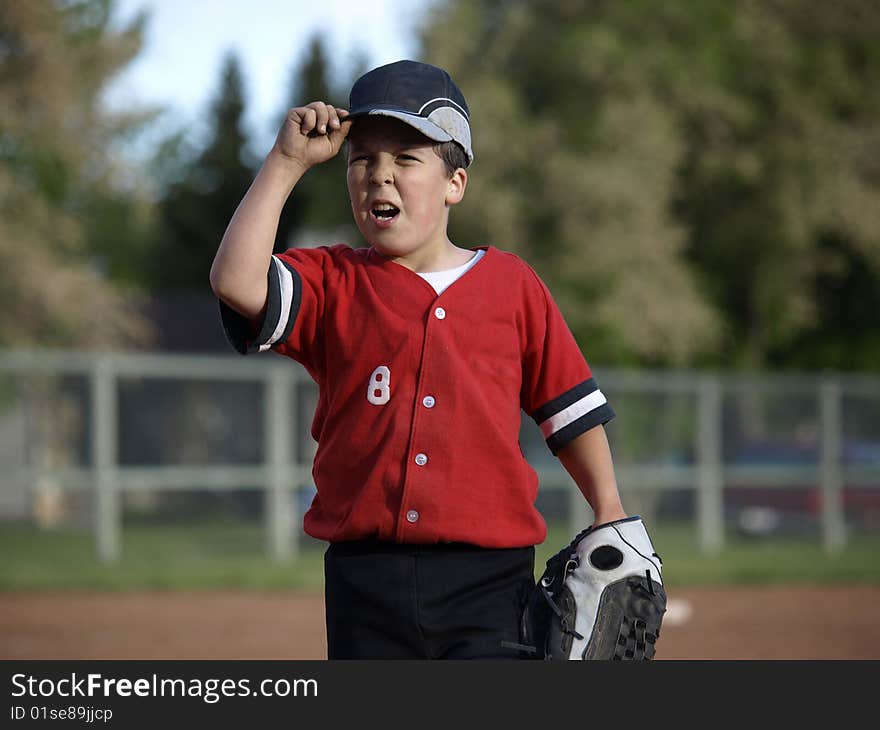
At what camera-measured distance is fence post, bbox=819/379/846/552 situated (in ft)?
55.2

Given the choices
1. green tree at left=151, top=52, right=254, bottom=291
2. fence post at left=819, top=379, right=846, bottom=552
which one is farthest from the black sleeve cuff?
green tree at left=151, top=52, right=254, bottom=291

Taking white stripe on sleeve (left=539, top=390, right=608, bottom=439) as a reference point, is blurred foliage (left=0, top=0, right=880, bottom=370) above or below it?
above

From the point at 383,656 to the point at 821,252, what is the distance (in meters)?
21.6

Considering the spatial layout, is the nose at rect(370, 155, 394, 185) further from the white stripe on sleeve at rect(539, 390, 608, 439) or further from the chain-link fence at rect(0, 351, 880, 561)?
the chain-link fence at rect(0, 351, 880, 561)

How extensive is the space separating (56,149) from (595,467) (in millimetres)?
16876

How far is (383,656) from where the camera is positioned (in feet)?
9.62

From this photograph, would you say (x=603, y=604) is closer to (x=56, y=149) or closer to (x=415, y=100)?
(x=415, y=100)

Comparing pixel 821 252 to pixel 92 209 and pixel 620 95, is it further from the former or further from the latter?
pixel 92 209

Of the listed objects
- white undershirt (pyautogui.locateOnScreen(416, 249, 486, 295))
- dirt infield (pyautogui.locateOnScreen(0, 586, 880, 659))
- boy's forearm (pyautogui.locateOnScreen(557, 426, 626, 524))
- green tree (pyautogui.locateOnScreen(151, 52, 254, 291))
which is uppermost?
green tree (pyautogui.locateOnScreen(151, 52, 254, 291))

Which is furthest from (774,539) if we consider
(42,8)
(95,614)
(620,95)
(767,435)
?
(42,8)

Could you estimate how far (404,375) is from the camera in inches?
116

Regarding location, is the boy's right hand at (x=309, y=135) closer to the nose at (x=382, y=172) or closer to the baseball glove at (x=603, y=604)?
the nose at (x=382, y=172)

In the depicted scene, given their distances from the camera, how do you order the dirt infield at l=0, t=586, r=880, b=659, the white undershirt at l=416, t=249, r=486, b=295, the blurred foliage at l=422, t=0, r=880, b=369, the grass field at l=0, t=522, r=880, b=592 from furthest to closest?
the blurred foliage at l=422, t=0, r=880, b=369, the grass field at l=0, t=522, r=880, b=592, the dirt infield at l=0, t=586, r=880, b=659, the white undershirt at l=416, t=249, r=486, b=295

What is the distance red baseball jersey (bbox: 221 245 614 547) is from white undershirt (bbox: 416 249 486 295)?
0.02 metres
